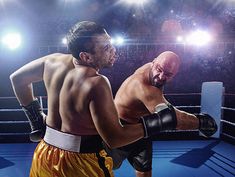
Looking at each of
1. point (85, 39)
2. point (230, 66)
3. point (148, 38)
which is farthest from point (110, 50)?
point (230, 66)

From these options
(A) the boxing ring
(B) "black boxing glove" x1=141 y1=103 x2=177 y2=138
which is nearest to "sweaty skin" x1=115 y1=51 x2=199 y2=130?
(B) "black boxing glove" x1=141 y1=103 x2=177 y2=138

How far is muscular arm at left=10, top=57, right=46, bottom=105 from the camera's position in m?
1.31

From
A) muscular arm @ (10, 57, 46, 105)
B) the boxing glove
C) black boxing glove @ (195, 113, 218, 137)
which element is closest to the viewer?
muscular arm @ (10, 57, 46, 105)

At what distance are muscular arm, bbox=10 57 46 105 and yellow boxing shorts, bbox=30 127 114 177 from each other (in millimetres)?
298

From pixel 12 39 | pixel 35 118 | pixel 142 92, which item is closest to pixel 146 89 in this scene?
pixel 142 92

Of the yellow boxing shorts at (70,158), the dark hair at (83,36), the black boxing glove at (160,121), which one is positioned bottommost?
the yellow boxing shorts at (70,158)

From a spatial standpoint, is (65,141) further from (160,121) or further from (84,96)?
(160,121)

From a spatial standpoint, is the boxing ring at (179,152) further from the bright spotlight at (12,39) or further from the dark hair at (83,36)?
the dark hair at (83,36)

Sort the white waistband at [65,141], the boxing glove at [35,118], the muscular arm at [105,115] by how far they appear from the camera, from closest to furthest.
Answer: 1. the muscular arm at [105,115]
2. the white waistband at [65,141]
3. the boxing glove at [35,118]

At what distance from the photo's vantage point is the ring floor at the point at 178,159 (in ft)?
9.87

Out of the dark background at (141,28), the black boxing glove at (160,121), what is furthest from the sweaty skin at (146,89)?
the dark background at (141,28)

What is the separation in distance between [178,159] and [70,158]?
2.59 m

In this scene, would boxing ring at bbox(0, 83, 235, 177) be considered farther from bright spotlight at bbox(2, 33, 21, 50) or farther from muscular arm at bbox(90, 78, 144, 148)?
muscular arm at bbox(90, 78, 144, 148)

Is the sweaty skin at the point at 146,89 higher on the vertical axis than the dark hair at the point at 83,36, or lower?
lower
